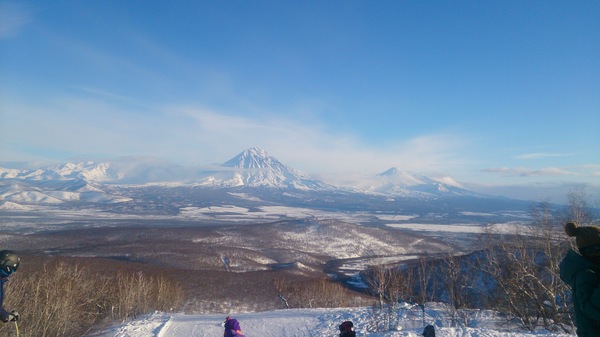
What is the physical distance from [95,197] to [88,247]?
156264 mm

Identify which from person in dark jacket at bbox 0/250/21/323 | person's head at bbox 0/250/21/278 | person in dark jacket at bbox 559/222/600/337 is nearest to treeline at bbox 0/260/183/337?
person in dark jacket at bbox 0/250/21/323

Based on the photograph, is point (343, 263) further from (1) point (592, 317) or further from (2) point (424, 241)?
(1) point (592, 317)

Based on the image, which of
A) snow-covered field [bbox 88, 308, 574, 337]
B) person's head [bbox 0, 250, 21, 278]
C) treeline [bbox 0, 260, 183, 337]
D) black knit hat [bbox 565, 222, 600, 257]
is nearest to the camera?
black knit hat [bbox 565, 222, 600, 257]

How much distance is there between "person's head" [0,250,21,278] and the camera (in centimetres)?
579

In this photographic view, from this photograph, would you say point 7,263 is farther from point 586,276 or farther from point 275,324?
point 275,324

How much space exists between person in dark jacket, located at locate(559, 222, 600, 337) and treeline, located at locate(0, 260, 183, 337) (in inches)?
601

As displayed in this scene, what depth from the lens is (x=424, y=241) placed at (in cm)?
8644

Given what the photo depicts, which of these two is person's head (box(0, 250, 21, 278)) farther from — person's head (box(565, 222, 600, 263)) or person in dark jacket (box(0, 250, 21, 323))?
person's head (box(565, 222, 600, 263))

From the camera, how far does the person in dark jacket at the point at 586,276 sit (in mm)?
3762

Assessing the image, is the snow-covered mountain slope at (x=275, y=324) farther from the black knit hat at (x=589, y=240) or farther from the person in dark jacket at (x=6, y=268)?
the black knit hat at (x=589, y=240)

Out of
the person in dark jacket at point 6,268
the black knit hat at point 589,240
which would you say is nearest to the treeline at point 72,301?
the person in dark jacket at point 6,268

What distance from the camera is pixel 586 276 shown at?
3834mm

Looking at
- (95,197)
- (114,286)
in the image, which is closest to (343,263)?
(114,286)

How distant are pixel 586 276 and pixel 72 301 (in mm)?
23442
